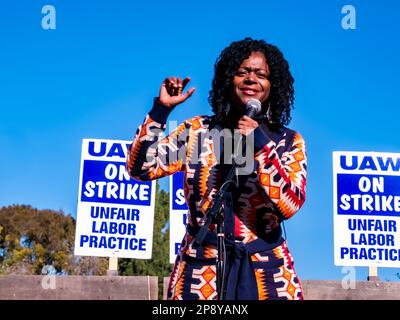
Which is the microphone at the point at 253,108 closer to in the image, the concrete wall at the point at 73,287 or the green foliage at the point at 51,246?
the concrete wall at the point at 73,287

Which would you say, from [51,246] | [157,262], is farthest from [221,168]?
[51,246]

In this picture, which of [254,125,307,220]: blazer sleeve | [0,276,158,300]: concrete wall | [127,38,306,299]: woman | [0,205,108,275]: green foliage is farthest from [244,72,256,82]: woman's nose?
[0,205,108,275]: green foliage

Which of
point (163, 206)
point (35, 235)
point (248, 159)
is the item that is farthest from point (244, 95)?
point (35, 235)

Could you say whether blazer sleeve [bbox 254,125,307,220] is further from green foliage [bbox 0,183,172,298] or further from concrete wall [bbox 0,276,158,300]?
green foliage [bbox 0,183,172,298]

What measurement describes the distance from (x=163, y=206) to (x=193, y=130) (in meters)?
37.0

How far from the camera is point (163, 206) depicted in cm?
4022

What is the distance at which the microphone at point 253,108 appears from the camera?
313cm

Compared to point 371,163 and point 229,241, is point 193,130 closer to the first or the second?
point 229,241

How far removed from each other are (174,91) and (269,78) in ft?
1.74

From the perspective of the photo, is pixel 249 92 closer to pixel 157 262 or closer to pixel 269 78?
pixel 269 78

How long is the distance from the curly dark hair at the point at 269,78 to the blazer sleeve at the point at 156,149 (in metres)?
0.31

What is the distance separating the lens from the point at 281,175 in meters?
3.00

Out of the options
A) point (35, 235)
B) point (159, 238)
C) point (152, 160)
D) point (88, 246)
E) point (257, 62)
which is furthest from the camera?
point (35, 235)
